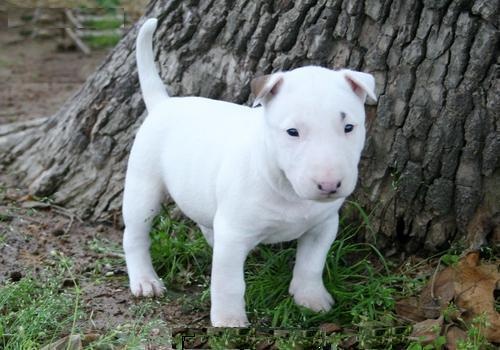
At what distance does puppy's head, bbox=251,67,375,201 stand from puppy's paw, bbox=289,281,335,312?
2.46ft

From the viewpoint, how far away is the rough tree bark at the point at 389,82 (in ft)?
11.8

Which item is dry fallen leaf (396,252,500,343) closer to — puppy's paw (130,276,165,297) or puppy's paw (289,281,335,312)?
puppy's paw (289,281,335,312)

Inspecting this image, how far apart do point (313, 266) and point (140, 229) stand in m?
0.84

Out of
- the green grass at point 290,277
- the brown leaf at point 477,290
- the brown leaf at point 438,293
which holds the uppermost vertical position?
the brown leaf at point 477,290

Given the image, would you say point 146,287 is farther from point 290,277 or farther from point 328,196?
point 328,196

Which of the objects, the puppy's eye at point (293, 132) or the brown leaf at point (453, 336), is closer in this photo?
the puppy's eye at point (293, 132)

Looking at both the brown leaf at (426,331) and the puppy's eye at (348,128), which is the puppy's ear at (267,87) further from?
the brown leaf at (426,331)

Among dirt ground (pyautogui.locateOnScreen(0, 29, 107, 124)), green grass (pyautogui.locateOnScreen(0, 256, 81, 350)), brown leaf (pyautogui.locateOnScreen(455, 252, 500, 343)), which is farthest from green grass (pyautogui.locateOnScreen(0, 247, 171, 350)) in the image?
dirt ground (pyautogui.locateOnScreen(0, 29, 107, 124))

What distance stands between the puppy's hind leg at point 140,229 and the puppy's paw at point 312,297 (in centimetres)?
66

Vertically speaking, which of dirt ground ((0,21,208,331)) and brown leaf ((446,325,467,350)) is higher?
brown leaf ((446,325,467,350))

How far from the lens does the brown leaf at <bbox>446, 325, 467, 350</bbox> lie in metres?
3.22

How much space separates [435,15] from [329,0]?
0.51m

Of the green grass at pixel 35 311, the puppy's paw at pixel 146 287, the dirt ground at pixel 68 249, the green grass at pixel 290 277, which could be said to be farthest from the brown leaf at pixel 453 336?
the green grass at pixel 35 311

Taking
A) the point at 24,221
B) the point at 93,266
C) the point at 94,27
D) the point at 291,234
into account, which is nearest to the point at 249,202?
the point at 291,234
